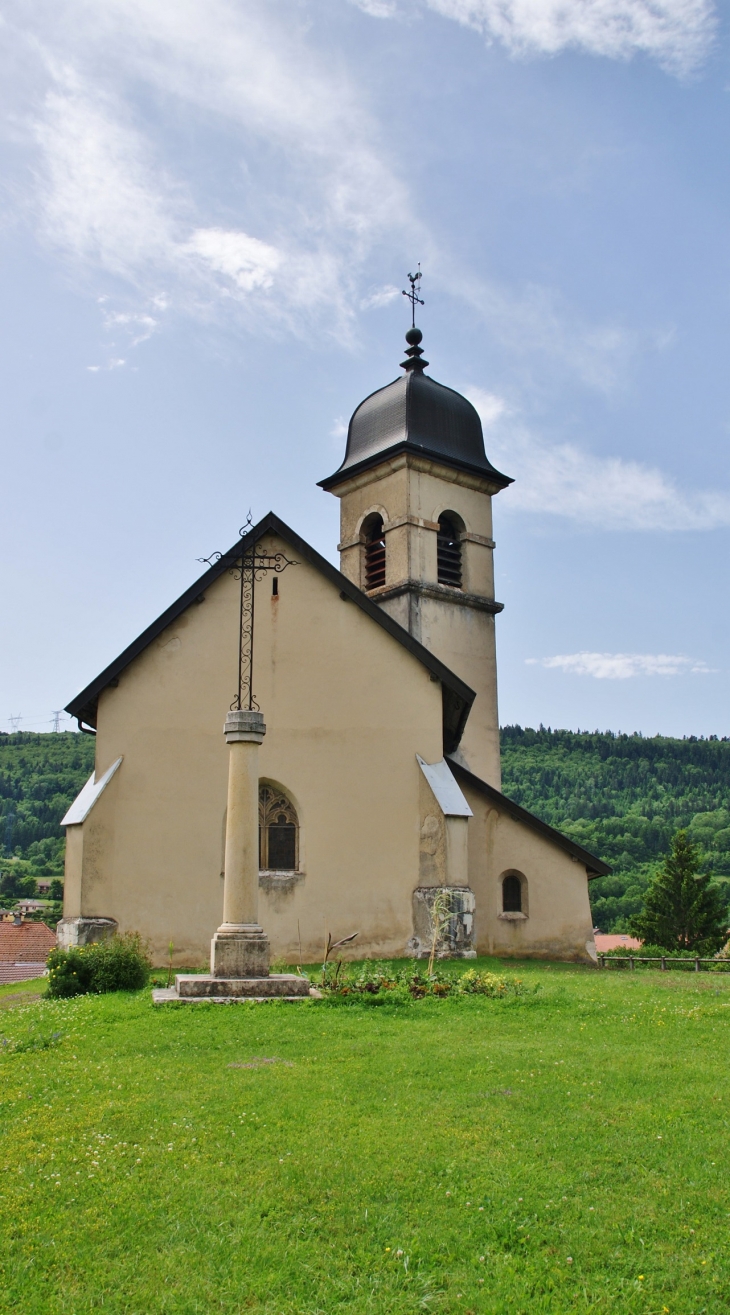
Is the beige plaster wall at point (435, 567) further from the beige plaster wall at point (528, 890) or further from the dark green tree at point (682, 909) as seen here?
the dark green tree at point (682, 909)

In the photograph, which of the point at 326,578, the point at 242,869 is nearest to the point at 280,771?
the point at 326,578

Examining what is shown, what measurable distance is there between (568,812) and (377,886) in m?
60.8

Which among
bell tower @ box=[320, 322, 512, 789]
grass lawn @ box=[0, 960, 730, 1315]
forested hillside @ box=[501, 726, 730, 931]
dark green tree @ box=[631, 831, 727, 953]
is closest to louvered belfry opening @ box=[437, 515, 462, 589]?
bell tower @ box=[320, 322, 512, 789]

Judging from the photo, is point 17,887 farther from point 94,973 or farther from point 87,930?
point 94,973

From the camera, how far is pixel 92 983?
42.6 feet

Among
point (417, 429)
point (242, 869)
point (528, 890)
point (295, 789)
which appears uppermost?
point (417, 429)

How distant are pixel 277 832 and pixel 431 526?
11525 millimetres

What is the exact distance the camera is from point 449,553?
2766cm

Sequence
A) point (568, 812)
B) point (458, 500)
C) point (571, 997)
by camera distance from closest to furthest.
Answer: point (571, 997)
point (458, 500)
point (568, 812)

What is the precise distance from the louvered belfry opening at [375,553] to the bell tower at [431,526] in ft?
0.10

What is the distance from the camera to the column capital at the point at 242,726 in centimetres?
A: 1309

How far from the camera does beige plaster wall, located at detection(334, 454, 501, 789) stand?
26266 millimetres

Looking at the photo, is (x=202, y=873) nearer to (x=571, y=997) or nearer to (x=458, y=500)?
(x=571, y=997)

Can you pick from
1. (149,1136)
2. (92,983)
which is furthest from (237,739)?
(149,1136)
